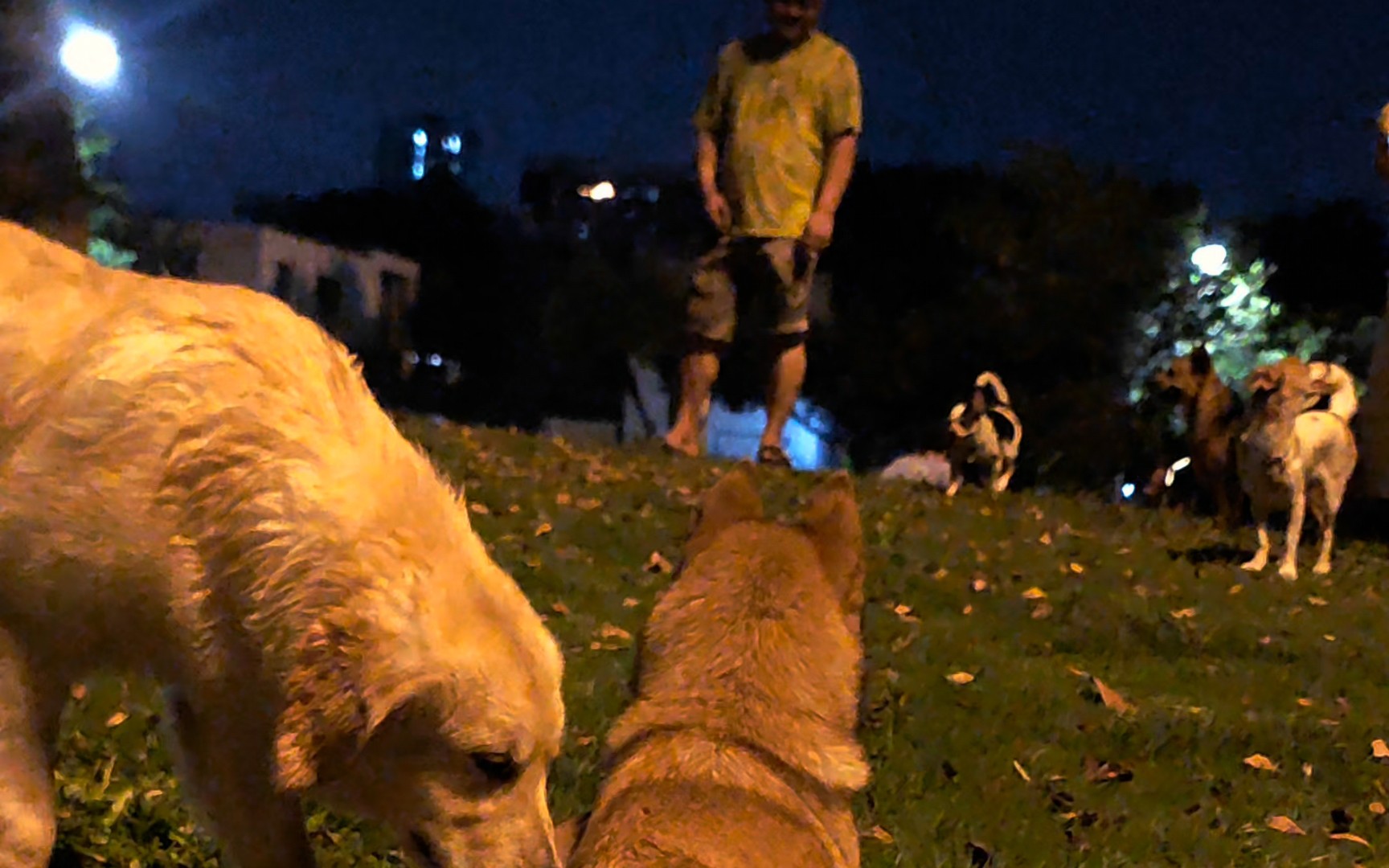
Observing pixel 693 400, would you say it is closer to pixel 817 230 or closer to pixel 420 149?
pixel 817 230

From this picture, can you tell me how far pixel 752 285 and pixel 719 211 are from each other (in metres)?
0.62

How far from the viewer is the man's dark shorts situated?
7.82 m

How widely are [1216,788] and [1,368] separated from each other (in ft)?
13.3

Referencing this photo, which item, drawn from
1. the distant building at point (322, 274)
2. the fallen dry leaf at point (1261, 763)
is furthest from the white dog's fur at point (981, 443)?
the distant building at point (322, 274)

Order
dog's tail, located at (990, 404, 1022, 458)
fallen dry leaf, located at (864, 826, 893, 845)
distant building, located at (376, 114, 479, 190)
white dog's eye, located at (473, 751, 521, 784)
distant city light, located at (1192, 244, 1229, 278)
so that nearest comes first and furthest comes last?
1. white dog's eye, located at (473, 751, 521, 784)
2. fallen dry leaf, located at (864, 826, 893, 845)
3. dog's tail, located at (990, 404, 1022, 458)
4. distant city light, located at (1192, 244, 1229, 278)
5. distant building, located at (376, 114, 479, 190)

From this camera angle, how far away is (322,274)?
26.2 metres

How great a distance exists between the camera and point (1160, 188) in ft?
71.4

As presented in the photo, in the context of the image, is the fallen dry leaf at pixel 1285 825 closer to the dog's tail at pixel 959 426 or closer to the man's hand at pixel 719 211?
the man's hand at pixel 719 211

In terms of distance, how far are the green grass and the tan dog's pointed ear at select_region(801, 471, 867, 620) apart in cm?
105

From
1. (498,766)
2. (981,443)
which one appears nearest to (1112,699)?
(498,766)

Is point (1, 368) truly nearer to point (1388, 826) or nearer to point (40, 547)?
point (40, 547)

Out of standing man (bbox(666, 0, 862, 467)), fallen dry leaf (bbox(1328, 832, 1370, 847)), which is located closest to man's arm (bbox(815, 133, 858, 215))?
standing man (bbox(666, 0, 862, 467))

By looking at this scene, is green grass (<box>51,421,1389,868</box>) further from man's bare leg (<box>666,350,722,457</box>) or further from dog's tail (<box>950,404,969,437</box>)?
dog's tail (<box>950,404,969,437</box>)

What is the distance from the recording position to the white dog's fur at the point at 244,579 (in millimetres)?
1752
